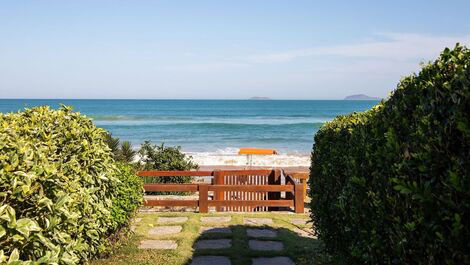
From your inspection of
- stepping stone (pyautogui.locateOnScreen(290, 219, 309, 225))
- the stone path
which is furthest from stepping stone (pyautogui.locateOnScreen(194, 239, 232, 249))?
stepping stone (pyautogui.locateOnScreen(290, 219, 309, 225))

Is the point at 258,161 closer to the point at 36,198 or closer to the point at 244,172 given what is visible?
the point at 244,172

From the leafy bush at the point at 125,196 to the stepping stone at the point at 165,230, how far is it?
1.31m

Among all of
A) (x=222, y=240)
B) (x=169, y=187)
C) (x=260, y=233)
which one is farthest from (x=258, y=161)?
(x=222, y=240)

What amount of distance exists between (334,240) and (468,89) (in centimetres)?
399

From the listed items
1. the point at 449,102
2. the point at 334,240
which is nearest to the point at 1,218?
the point at 449,102

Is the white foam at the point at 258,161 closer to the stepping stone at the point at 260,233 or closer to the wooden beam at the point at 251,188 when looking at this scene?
the wooden beam at the point at 251,188

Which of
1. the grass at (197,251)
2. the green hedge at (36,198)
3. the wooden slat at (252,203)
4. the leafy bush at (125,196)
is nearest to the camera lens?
the green hedge at (36,198)

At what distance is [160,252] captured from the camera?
7.71 meters

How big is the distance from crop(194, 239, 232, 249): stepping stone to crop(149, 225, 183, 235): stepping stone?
976mm

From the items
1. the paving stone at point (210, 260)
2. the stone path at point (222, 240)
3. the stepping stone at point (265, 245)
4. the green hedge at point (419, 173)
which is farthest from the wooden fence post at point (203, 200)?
the green hedge at point (419, 173)

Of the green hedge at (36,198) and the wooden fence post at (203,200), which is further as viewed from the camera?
the wooden fence post at (203,200)

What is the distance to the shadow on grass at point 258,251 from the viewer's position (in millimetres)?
7516

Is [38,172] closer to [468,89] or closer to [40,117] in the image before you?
[40,117]

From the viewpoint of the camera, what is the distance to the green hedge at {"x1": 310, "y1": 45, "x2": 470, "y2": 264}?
244 cm
